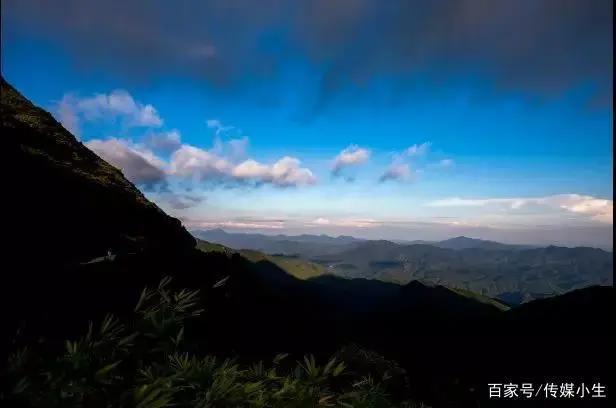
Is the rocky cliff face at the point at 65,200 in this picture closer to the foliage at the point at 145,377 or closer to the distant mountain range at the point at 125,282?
the distant mountain range at the point at 125,282

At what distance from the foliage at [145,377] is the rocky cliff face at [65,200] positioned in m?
11.8

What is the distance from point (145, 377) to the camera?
532 centimetres

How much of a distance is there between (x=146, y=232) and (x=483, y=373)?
7650 cm

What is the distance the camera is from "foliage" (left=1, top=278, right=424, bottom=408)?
4.37 meters

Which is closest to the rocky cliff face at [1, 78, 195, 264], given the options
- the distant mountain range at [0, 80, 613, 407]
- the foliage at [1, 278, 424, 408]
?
the distant mountain range at [0, 80, 613, 407]

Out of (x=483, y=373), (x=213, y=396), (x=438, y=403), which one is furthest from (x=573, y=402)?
(x=213, y=396)

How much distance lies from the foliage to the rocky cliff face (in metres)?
11.8

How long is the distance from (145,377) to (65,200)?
27.3 meters

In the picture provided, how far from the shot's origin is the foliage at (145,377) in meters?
4.37

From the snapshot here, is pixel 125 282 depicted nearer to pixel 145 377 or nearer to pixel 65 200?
pixel 145 377

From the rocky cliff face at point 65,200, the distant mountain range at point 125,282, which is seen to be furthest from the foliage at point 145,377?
the rocky cliff face at point 65,200

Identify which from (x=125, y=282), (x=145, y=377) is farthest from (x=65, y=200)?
(x=145, y=377)

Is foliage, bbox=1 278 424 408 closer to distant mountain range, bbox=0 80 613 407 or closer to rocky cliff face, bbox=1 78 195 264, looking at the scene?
distant mountain range, bbox=0 80 613 407

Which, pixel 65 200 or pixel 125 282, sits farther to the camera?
pixel 65 200
